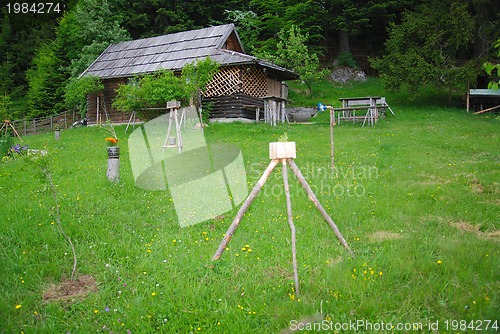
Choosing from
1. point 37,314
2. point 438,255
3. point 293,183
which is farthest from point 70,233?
point 438,255

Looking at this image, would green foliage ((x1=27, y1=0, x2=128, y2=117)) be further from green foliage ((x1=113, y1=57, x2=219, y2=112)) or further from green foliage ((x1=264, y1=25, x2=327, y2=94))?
green foliage ((x1=264, y1=25, x2=327, y2=94))

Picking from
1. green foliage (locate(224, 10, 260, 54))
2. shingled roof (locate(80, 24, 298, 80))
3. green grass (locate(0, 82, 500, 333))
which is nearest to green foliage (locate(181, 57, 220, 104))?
shingled roof (locate(80, 24, 298, 80))

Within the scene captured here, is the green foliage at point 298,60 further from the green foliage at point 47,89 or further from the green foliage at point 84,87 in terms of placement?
the green foliage at point 47,89

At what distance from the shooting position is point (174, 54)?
23656mm

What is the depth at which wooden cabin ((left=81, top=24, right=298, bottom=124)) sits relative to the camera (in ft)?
69.9

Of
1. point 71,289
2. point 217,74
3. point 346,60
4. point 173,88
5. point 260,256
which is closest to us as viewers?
point 71,289

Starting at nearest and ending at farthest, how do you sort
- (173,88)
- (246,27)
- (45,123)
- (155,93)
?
(173,88) → (155,93) → (45,123) → (246,27)

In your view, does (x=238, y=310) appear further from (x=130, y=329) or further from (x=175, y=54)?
(x=175, y=54)

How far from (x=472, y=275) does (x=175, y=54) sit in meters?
22.2

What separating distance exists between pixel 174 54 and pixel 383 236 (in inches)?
826

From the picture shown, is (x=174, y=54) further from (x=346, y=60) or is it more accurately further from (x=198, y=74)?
(x=346, y=60)

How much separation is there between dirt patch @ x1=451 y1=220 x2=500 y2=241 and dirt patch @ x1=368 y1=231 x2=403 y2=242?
1.05 metres

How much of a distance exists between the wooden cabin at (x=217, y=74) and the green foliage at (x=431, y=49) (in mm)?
6242

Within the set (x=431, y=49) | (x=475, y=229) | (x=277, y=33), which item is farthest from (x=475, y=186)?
(x=277, y=33)
